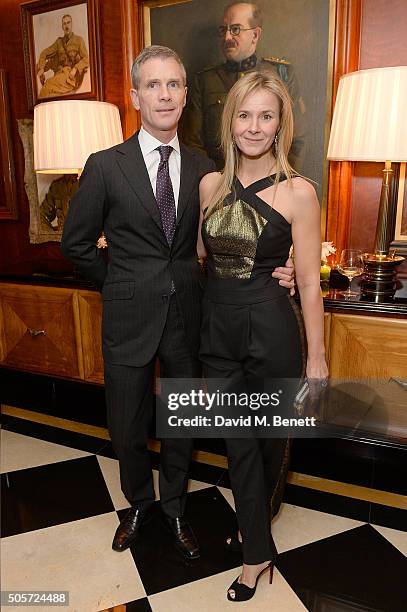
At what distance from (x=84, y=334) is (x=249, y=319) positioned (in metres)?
1.31

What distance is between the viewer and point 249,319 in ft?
5.37

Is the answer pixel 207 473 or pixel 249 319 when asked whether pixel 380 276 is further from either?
→ pixel 207 473

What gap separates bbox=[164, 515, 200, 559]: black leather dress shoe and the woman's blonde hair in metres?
1.20

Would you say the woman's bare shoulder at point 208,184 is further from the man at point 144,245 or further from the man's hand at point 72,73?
the man's hand at point 72,73

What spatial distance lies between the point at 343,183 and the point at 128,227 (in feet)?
3.71

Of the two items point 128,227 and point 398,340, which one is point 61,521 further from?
point 398,340

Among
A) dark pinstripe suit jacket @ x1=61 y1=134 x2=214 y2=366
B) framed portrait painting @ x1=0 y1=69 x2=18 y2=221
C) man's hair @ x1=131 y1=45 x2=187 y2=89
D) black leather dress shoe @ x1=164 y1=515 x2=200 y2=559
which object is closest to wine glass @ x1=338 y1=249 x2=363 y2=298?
dark pinstripe suit jacket @ x1=61 y1=134 x2=214 y2=366

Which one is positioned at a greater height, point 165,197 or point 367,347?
point 165,197

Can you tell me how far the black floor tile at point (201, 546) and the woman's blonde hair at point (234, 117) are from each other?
126 centimetres

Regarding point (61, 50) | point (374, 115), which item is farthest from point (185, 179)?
point (61, 50)

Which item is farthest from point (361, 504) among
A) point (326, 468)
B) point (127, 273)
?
point (127, 273)

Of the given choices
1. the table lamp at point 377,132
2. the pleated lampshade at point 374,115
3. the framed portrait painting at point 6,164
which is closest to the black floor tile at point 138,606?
the table lamp at point 377,132

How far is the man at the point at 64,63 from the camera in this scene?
9.28 ft

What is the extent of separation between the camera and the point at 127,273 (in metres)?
1.79
